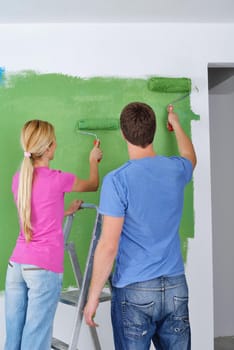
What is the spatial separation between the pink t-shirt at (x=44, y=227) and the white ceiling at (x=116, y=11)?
2.88 ft

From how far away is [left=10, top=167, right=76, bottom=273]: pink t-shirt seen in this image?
79.8 inches

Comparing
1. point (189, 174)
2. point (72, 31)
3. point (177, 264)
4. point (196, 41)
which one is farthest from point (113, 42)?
point (177, 264)

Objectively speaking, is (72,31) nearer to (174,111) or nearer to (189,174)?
(174,111)

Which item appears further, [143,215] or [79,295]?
[79,295]

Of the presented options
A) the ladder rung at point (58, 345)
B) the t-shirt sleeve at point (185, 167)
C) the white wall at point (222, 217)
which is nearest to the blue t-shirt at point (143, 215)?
Answer: the t-shirt sleeve at point (185, 167)

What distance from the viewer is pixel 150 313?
5.89 ft

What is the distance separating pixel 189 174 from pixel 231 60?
1.06 metres

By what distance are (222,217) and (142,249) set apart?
2094mm

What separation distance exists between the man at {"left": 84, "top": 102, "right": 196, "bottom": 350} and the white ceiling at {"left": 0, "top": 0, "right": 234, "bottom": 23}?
31.3 inches

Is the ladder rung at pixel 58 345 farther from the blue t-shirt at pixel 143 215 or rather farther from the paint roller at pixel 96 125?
the paint roller at pixel 96 125

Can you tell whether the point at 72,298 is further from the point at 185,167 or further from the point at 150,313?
the point at 185,167

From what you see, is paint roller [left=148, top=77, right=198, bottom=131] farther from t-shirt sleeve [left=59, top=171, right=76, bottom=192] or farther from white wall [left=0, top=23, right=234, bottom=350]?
t-shirt sleeve [left=59, top=171, right=76, bottom=192]

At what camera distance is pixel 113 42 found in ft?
8.88

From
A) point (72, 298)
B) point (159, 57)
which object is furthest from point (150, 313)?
point (159, 57)
